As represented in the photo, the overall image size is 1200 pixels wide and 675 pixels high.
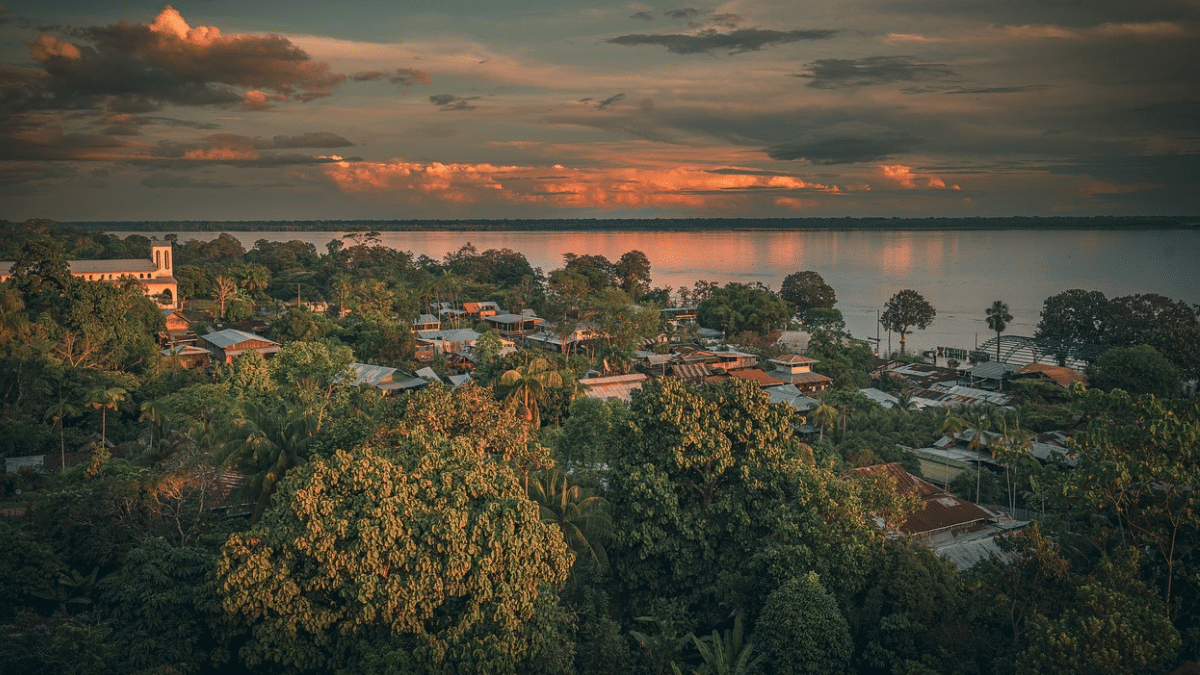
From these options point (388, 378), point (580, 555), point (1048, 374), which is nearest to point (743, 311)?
point (1048, 374)

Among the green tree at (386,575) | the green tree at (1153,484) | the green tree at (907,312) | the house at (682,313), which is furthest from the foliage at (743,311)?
the green tree at (386,575)

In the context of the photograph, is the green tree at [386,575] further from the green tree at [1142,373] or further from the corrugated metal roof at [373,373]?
the green tree at [1142,373]

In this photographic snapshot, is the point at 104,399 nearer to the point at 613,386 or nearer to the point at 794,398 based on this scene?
the point at 613,386

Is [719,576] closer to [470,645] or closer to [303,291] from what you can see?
[470,645]

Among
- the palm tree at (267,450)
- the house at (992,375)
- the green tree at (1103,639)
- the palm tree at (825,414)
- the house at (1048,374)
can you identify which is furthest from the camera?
the house at (992,375)

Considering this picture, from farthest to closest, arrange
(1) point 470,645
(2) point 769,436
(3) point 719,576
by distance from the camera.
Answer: (2) point 769,436 < (3) point 719,576 < (1) point 470,645

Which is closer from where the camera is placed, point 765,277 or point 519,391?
point 519,391

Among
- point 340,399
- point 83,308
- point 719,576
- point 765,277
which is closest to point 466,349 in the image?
point 83,308
